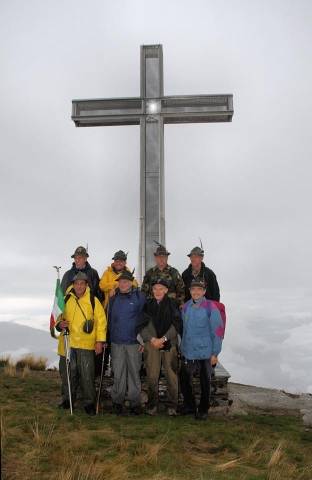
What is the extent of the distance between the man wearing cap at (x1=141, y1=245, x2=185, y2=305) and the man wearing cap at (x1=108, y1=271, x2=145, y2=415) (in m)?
0.45

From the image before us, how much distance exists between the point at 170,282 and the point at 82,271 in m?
1.56

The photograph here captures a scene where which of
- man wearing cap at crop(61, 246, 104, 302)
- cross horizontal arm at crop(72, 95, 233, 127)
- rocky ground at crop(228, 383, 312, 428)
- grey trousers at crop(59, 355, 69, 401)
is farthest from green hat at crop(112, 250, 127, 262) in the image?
cross horizontal arm at crop(72, 95, 233, 127)

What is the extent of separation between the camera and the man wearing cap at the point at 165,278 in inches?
287

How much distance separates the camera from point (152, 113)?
34.7 ft

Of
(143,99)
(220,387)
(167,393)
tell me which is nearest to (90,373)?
(167,393)

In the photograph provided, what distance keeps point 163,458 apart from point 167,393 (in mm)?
2395

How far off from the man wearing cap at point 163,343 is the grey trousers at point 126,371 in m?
0.17

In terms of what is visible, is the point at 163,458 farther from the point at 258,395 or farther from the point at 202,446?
the point at 258,395

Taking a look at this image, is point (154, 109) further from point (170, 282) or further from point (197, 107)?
point (170, 282)

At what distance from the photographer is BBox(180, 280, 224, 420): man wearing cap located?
6820 millimetres

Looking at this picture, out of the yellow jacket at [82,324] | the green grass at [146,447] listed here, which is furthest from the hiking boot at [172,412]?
the yellow jacket at [82,324]

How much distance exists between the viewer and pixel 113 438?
5.48m

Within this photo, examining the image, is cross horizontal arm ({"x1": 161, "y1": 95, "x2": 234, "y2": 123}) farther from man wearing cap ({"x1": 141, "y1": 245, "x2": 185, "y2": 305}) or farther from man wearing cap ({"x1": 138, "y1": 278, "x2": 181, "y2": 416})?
man wearing cap ({"x1": 138, "y1": 278, "x2": 181, "y2": 416})

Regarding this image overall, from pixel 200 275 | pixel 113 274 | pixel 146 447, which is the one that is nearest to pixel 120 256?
pixel 113 274
